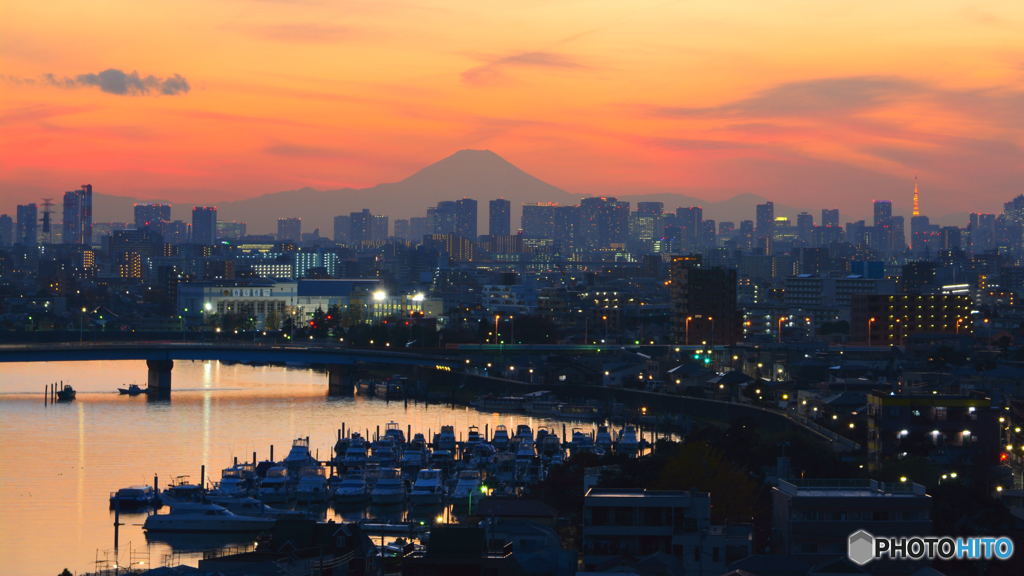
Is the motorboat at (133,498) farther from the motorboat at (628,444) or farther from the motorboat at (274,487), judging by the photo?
the motorboat at (628,444)

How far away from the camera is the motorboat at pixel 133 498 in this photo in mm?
12914

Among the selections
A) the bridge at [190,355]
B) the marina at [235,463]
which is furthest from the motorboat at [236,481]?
the bridge at [190,355]

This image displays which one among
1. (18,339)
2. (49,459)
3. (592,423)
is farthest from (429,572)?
(18,339)

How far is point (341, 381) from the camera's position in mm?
25125

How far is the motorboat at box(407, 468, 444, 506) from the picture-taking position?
13670 mm

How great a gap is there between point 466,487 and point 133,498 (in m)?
2.70

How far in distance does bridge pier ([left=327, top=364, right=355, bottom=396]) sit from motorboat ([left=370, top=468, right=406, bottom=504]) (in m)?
10.3

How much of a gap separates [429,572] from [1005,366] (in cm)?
1413

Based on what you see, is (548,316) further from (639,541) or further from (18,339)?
(639,541)

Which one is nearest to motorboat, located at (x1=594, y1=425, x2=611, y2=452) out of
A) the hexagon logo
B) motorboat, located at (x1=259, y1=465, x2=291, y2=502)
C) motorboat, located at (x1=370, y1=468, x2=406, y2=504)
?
motorboat, located at (x1=370, y1=468, x2=406, y2=504)

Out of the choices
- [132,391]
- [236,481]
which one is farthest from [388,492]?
[132,391]

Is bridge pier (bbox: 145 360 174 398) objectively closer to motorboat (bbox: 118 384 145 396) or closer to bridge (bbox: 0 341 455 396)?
bridge (bbox: 0 341 455 396)

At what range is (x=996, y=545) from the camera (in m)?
7.94

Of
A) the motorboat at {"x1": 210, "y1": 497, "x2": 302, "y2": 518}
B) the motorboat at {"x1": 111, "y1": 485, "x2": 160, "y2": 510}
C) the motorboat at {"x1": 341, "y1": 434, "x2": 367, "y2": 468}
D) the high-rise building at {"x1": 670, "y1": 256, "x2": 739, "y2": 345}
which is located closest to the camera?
the motorboat at {"x1": 210, "y1": 497, "x2": 302, "y2": 518}
